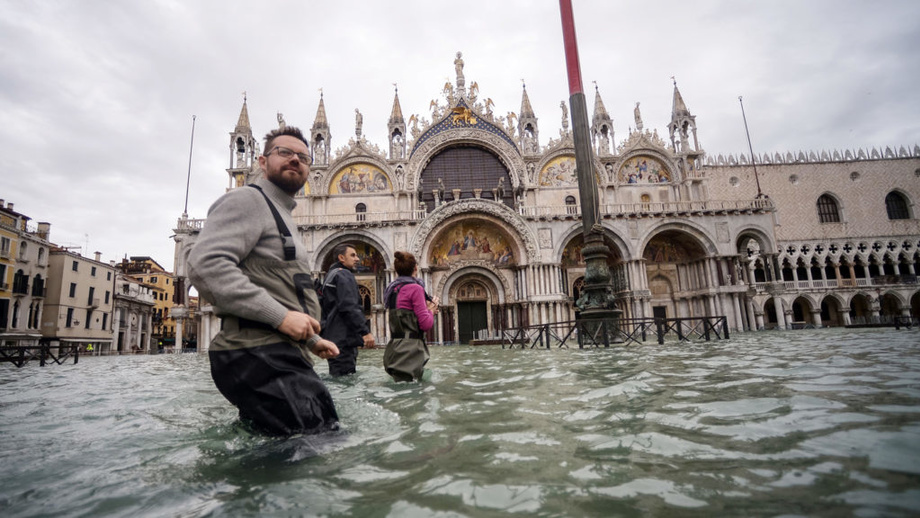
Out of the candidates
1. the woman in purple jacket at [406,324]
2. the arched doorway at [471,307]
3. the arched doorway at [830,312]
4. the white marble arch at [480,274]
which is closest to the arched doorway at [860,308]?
the arched doorway at [830,312]

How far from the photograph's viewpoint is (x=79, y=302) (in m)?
33.2

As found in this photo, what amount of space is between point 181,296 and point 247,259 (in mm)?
25575

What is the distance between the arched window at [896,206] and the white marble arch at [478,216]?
33080 mm

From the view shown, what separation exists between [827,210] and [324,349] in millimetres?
44280

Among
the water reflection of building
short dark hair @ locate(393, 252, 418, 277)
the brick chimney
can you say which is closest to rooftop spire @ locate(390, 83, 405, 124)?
the water reflection of building

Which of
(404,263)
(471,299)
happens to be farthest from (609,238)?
(404,263)

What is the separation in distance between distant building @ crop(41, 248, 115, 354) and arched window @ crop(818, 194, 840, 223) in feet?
183

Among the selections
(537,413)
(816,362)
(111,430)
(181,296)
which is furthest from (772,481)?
(181,296)

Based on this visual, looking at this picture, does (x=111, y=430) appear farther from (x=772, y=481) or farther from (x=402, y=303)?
(x=772, y=481)

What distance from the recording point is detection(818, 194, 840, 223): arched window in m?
34.1

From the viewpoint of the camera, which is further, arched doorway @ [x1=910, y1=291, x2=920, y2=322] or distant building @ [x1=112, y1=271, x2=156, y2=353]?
distant building @ [x1=112, y1=271, x2=156, y2=353]

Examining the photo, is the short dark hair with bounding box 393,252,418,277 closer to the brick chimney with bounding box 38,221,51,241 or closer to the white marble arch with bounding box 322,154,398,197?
the white marble arch with bounding box 322,154,398,197

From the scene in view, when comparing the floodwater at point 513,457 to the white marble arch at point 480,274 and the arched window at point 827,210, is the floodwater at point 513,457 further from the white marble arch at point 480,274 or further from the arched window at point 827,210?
the arched window at point 827,210

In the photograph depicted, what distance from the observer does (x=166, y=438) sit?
101 inches
